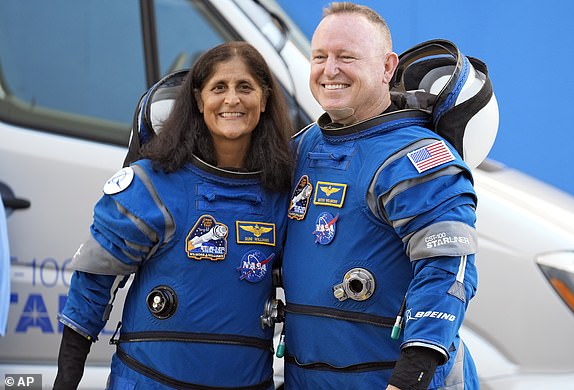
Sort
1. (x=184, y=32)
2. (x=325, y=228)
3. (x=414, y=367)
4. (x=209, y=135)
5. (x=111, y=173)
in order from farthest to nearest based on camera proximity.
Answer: (x=184, y=32) < (x=111, y=173) < (x=209, y=135) < (x=325, y=228) < (x=414, y=367)

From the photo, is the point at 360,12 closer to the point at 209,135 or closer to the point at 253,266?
the point at 209,135

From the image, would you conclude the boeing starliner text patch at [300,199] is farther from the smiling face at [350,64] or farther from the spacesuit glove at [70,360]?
the spacesuit glove at [70,360]

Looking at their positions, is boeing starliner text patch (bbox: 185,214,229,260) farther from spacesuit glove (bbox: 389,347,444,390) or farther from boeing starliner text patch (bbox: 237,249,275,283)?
spacesuit glove (bbox: 389,347,444,390)

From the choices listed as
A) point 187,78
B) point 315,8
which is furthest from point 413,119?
point 315,8

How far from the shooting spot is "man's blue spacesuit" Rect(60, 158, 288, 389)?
2.57 m

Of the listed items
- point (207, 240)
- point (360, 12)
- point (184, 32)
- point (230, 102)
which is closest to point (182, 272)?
point (207, 240)

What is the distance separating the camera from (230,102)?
2635 millimetres

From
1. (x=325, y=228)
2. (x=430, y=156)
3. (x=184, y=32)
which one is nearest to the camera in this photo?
(x=430, y=156)

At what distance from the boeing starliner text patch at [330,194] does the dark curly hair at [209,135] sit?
6.9 inches

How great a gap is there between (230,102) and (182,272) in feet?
1.59

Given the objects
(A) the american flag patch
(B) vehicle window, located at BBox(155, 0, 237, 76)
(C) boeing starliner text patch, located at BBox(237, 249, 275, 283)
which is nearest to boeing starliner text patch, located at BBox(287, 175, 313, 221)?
(C) boeing starliner text patch, located at BBox(237, 249, 275, 283)

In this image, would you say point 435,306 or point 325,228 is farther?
point 325,228

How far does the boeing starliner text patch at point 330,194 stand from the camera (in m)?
2.48

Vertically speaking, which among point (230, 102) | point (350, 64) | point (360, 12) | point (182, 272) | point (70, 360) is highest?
point (360, 12)
